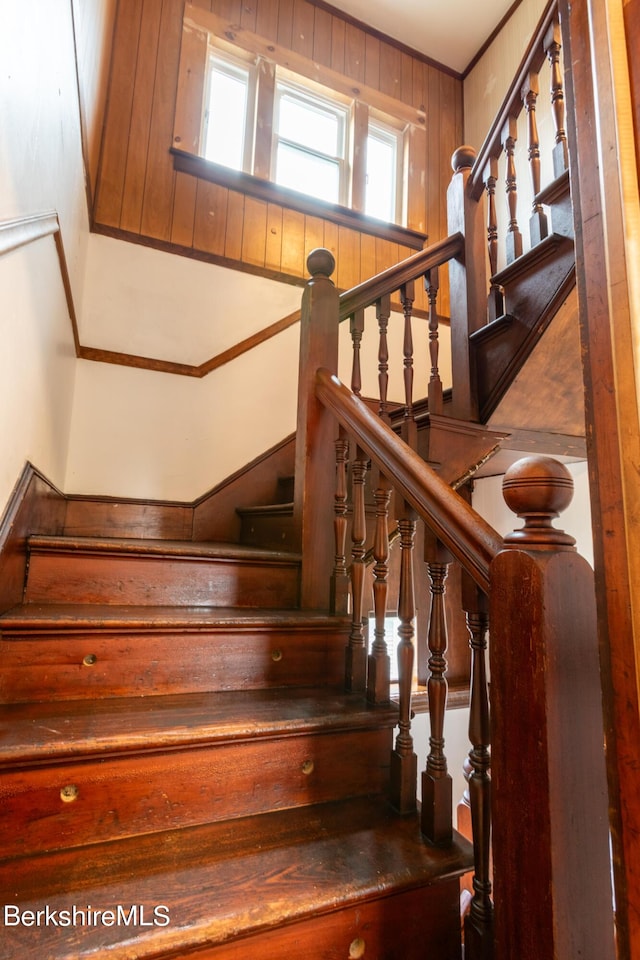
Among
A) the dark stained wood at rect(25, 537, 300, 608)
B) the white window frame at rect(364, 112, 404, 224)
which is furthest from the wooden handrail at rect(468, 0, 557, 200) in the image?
the dark stained wood at rect(25, 537, 300, 608)

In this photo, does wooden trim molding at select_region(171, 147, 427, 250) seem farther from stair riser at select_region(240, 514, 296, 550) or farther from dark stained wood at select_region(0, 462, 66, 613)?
dark stained wood at select_region(0, 462, 66, 613)

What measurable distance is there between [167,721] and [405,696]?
53 centimetres

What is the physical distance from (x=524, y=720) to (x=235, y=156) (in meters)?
3.44

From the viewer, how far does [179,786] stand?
1.02m

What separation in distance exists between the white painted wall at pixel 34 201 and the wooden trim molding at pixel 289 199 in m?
1.15

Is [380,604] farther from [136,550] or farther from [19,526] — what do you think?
[19,526]

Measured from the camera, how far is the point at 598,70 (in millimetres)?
624

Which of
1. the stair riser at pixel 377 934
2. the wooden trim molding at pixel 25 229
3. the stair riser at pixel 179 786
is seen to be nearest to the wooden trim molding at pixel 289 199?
the wooden trim molding at pixel 25 229

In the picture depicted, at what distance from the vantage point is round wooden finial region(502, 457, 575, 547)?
0.71 meters

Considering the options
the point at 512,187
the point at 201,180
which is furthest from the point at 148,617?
the point at 201,180

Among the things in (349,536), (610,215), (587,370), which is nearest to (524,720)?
(587,370)

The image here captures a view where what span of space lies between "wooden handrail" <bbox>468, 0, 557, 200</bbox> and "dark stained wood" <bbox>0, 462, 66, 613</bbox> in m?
2.06

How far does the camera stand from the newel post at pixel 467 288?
212cm

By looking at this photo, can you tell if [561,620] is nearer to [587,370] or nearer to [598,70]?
[587,370]
